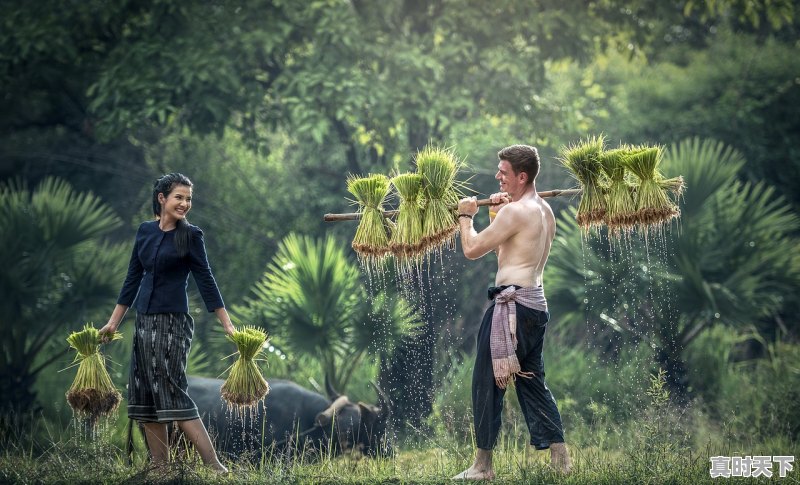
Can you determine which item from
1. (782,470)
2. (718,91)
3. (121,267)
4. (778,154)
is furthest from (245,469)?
(718,91)

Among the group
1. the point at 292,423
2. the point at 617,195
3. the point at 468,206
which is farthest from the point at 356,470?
the point at 617,195

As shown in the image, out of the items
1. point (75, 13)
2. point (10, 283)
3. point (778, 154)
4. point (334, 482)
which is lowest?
point (334, 482)

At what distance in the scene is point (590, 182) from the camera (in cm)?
704

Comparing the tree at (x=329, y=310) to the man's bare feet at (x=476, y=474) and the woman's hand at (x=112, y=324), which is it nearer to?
the woman's hand at (x=112, y=324)

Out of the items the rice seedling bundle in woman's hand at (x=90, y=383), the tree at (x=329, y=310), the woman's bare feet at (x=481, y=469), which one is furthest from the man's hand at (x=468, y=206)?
the tree at (x=329, y=310)

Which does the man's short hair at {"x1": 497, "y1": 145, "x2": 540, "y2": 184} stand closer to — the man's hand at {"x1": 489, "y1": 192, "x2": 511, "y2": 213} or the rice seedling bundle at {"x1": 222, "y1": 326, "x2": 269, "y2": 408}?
the man's hand at {"x1": 489, "y1": 192, "x2": 511, "y2": 213}

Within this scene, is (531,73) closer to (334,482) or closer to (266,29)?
(266,29)

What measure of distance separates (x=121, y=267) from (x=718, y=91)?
11.2m

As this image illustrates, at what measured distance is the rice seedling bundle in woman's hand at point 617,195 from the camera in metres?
6.89

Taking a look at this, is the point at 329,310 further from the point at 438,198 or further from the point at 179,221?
the point at 179,221

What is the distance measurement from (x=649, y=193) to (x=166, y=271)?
2882 mm

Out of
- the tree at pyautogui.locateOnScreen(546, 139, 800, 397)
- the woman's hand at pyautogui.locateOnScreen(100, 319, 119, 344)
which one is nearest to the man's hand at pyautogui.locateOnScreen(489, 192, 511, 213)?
the woman's hand at pyautogui.locateOnScreen(100, 319, 119, 344)

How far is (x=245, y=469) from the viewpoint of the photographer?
22.2 ft

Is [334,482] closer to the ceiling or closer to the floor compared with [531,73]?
closer to the floor
